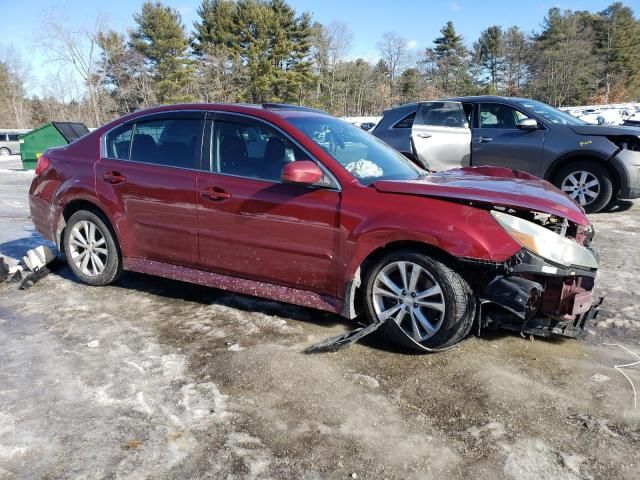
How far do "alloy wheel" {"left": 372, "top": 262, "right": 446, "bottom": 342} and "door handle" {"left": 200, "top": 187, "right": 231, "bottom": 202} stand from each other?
52.1 inches

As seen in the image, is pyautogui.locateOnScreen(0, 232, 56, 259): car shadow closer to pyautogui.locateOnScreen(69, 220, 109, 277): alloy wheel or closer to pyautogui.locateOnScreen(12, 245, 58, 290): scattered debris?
pyautogui.locateOnScreen(12, 245, 58, 290): scattered debris

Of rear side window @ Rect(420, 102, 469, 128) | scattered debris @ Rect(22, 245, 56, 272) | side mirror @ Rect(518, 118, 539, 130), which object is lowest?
scattered debris @ Rect(22, 245, 56, 272)

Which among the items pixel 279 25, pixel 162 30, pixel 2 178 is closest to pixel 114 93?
pixel 162 30

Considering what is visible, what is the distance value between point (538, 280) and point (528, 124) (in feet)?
16.8

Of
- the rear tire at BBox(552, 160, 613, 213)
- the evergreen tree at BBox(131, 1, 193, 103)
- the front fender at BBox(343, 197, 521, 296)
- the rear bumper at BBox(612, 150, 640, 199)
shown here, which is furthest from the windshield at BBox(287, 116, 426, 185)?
the evergreen tree at BBox(131, 1, 193, 103)

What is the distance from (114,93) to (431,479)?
49.1 metres

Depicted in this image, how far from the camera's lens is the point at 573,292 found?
10.5ft

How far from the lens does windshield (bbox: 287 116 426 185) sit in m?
3.75

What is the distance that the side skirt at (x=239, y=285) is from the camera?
11.9 ft

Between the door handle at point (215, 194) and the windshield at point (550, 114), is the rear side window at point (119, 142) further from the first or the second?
the windshield at point (550, 114)

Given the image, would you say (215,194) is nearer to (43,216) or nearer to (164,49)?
(43,216)

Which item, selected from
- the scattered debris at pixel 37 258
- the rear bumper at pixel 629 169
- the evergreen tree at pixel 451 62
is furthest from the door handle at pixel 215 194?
the evergreen tree at pixel 451 62

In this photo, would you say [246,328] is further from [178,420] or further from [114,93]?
[114,93]

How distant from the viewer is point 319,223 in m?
3.54
